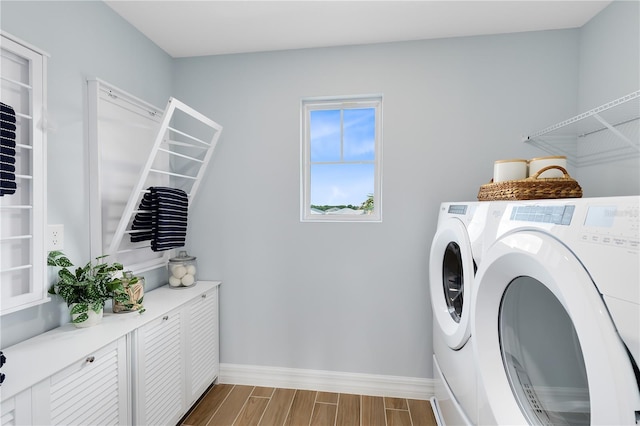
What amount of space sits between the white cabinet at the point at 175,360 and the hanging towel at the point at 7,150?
791 mm

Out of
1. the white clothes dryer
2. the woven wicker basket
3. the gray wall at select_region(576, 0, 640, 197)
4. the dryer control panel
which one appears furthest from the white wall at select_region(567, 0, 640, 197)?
the dryer control panel

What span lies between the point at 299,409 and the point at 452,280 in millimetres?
1282

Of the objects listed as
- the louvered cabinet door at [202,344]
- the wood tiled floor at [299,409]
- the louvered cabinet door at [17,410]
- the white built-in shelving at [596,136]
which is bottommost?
the wood tiled floor at [299,409]

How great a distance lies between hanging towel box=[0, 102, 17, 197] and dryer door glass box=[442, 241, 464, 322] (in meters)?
1.88

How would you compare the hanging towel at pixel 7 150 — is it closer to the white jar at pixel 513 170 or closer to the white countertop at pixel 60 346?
the white countertop at pixel 60 346

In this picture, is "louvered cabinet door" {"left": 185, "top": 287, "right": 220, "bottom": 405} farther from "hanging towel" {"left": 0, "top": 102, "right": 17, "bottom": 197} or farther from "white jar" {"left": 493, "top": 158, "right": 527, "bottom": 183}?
"white jar" {"left": 493, "top": 158, "right": 527, "bottom": 183}

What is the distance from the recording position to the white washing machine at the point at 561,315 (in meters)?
0.59

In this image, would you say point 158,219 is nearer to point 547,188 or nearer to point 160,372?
point 160,372

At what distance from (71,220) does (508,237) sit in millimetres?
1878

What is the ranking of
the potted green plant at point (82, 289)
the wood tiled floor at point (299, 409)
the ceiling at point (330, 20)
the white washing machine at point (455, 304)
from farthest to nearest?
1. the wood tiled floor at point (299, 409)
2. the ceiling at point (330, 20)
3. the potted green plant at point (82, 289)
4. the white washing machine at point (455, 304)

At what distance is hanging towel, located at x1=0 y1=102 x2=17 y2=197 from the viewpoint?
1.20 metres

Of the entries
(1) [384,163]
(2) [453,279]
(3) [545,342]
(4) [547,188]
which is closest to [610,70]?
(4) [547,188]

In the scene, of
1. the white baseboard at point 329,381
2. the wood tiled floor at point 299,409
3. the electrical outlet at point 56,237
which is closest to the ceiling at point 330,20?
the electrical outlet at point 56,237

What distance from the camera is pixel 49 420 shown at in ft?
3.69
